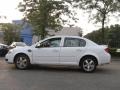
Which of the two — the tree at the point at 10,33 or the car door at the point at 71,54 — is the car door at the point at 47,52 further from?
the tree at the point at 10,33

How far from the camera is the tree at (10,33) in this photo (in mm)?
61581

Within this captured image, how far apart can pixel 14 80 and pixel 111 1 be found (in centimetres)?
1828

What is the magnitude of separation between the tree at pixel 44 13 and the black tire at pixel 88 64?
14923mm

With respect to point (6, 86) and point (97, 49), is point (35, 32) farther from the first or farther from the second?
point (6, 86)

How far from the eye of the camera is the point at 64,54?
1405cm

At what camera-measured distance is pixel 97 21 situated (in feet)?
96.9

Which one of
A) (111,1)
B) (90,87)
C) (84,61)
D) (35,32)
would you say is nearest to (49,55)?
(84,61)

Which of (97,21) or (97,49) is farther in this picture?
(97,21)

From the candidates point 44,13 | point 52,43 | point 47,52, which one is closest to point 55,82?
point 47,52

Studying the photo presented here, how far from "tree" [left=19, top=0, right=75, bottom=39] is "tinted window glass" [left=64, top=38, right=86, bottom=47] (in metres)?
14.3

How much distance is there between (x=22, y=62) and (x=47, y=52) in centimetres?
128

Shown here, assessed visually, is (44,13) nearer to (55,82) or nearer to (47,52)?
(47,52)

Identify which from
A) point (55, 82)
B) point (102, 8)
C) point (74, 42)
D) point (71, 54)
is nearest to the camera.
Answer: point (55, 82)

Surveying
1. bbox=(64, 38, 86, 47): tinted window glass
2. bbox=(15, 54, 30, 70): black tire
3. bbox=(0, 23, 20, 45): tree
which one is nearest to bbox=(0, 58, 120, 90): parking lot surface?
bbox=(15, 54, 30, 70): black tire
